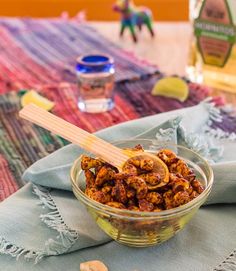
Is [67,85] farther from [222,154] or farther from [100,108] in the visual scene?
[222,154]

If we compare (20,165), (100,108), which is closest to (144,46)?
(100,108)

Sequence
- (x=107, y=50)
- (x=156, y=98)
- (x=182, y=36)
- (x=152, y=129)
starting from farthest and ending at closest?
(x=182, y=36) < (x=107, y=50) < (x=156, y=98) < (x=152, y=129)

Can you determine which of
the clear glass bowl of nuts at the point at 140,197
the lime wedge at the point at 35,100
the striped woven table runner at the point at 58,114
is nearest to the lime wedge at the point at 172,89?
the striped woven table runner at the point at 58,114

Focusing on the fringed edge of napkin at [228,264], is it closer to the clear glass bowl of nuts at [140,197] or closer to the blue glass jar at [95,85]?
the clear glass bowl of nuts at [140,197]

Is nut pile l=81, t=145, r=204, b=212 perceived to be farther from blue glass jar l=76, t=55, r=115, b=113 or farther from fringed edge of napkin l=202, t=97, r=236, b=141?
blue glass jar l=76, t=55, r=115, b=113

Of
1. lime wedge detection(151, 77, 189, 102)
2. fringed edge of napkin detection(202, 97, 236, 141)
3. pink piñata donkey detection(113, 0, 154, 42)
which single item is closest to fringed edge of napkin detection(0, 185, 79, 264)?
fringed edge of napkin detection(202, 97, 236, 141)
